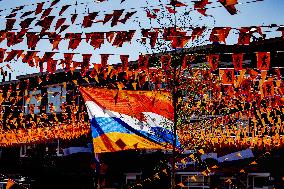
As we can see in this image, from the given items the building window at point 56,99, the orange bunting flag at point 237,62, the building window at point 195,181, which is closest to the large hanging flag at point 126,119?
the orange bunting flag at point 237,62

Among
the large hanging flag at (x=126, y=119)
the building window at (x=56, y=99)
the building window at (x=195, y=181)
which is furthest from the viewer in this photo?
the building window at (x=56, y=99)

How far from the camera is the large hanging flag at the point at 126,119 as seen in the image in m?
10.1

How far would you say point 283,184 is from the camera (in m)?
16.5

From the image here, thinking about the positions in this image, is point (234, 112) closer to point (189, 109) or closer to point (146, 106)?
point (189, 109)

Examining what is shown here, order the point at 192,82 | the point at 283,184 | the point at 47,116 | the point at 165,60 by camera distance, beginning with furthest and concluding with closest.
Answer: the point at 47,116
the point at 283,184
the point at 192,82
the point at 165,60

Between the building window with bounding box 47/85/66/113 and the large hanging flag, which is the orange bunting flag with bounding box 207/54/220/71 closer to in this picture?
the large hanging flag

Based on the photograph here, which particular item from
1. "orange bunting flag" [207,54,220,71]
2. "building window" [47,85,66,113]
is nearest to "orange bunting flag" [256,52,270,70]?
"orange bunting flag" [207,54,220,71]

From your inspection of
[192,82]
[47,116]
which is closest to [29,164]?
[47,116]

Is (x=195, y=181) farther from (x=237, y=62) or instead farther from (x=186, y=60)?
(x=237, y=62)

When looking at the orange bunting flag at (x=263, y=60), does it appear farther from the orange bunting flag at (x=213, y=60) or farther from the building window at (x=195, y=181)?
the building window at (x=195, y=181)

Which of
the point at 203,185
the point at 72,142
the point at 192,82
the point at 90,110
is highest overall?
the point at 192,82

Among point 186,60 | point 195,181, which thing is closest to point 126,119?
point 186,60

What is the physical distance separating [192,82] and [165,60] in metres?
2.83

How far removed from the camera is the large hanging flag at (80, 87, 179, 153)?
10.1 m
